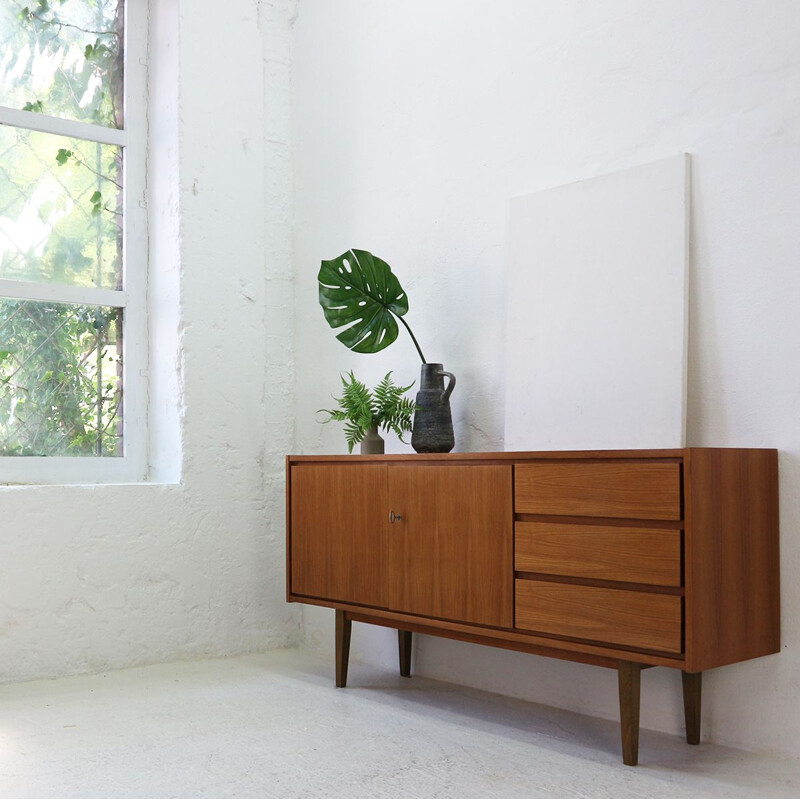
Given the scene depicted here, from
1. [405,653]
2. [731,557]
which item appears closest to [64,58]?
[405,653]

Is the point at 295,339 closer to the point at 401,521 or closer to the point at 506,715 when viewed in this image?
the point at 401,521

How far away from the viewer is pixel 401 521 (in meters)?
2.70

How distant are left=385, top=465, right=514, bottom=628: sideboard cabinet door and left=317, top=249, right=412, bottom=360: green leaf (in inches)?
19.4

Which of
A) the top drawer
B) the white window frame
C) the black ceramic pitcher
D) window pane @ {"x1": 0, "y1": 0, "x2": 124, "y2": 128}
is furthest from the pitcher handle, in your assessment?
window pane @ {"x1": 0, "y1": 0, "x2": 124, "y2": 128}

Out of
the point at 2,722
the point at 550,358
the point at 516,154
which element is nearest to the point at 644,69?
the point at 516,154

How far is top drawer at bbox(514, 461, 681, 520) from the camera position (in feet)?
6.75

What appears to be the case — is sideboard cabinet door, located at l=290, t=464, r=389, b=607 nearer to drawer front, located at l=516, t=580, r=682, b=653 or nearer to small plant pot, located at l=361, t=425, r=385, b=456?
small plant pot, located at l=361, t=425, r=385, b=456

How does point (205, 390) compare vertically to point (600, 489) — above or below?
above

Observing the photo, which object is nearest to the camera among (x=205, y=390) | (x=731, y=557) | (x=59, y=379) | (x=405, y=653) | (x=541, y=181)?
(x=731, y=557)

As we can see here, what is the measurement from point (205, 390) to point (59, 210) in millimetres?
875

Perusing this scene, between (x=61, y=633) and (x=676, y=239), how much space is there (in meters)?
2.36

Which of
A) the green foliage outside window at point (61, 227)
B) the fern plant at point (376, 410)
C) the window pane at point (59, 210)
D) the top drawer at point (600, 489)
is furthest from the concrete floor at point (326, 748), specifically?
the window pane at point (59, 210)

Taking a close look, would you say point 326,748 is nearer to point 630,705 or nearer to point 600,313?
point 630,705

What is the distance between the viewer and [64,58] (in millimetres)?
3588
